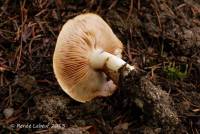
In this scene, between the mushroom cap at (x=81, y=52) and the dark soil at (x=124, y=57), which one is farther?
the mushroom cap at (x=81, y=52)

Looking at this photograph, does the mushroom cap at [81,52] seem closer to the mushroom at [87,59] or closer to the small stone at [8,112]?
the mushroom at [87,59]

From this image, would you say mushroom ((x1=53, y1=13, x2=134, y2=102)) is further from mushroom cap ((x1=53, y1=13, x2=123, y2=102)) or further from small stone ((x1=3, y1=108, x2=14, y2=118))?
small stone ((x1=3, y1=108, x2=14, y2=118))

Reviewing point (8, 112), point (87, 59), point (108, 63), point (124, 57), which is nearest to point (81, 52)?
point (87, 59)

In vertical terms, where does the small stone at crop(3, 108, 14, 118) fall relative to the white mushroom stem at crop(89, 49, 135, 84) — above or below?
below

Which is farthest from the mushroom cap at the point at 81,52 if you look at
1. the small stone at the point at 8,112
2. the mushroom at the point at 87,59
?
the small stone at the point at 8,112

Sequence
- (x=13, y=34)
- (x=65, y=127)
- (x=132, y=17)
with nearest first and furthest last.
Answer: (x=65, y=127) < (x=13, y=34) < (x=132, y=17)

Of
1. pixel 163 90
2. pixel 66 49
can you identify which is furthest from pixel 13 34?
pixel 163 90

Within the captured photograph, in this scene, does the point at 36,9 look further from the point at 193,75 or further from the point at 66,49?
the point at 193,75

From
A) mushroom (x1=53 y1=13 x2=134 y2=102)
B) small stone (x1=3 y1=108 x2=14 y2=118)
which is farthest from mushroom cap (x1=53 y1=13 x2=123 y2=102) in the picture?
small stone (x1=3 y1=108 x2=14 y2=118)
